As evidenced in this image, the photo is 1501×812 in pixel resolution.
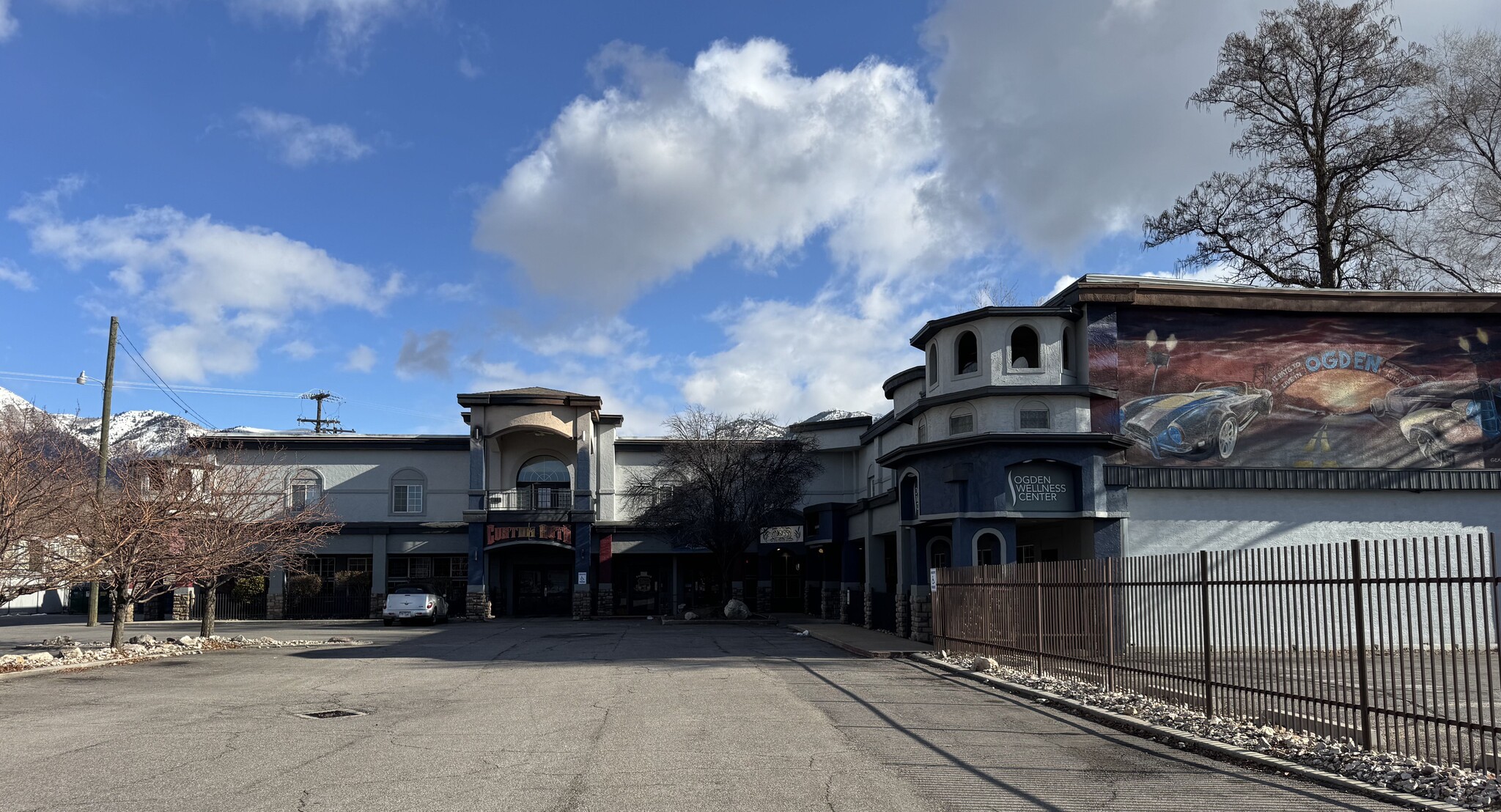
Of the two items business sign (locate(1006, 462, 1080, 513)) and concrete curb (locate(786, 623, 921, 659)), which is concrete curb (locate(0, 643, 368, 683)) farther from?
business sign (locate(1006, 462, 1080, 513))

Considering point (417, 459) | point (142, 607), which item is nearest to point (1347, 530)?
point (417, 459)

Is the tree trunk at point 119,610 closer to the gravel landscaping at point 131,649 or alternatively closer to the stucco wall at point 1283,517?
the gravel landscaping at point 131,649

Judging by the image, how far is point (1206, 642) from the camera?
43.3ft

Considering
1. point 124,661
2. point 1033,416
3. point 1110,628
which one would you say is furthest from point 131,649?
point 1033,416

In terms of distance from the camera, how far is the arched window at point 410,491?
48469mm

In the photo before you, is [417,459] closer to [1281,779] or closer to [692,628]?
[692,628]

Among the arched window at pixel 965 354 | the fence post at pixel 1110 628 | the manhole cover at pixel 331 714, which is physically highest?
the arched window at pixel 965 354

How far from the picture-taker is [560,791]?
30.7 ft

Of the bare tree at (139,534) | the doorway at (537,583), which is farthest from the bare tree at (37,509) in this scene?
the doorway at (537,583)

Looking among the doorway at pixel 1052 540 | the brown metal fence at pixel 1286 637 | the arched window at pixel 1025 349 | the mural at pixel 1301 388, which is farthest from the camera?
the doorway at pixel 1052 540

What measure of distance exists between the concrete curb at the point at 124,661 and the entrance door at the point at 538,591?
18.9m

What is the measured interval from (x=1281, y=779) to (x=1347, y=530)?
20328 mm

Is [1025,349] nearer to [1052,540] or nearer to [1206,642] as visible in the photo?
[1052,540]

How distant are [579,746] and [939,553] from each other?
21.5 metres
